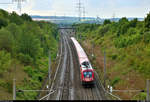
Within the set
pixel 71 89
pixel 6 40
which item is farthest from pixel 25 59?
pixel 71 89

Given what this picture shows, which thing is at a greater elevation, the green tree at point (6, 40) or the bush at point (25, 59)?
the green tree at point (6, 40)

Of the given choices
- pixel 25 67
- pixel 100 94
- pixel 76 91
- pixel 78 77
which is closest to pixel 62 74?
pixel 78 77

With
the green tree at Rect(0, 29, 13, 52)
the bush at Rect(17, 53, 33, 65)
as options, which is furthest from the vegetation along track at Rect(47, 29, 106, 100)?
the green tree at Rect(0, 29, 13, 52)

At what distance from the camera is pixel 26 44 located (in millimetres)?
45000

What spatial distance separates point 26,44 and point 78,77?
1479cm

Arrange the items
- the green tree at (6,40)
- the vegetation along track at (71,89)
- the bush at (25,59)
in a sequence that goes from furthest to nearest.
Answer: the bush at (25,59) → the green tree at (6,40) → the vegetation along track at (71,89)

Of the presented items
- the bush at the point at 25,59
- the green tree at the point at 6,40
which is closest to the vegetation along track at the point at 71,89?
the bush at the point at 25,59

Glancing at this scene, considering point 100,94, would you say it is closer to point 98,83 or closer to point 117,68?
point 98,83

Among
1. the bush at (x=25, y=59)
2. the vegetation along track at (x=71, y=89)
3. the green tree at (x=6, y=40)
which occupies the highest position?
the green tree at (x=6, y=40)

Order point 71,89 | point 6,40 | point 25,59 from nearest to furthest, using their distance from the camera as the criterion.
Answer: point 71,89 < point 6,40 < point 25,59

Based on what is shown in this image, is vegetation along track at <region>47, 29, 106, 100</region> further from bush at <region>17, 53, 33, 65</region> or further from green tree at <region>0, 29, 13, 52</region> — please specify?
green tree at <region>0, 29, 13, 52</region>

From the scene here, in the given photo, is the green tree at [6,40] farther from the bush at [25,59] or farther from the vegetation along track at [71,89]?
the vegetation along track at [71,89]

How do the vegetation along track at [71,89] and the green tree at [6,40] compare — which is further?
the green tree at [6,40]

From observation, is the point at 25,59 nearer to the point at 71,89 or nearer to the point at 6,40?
the point at 6,40
